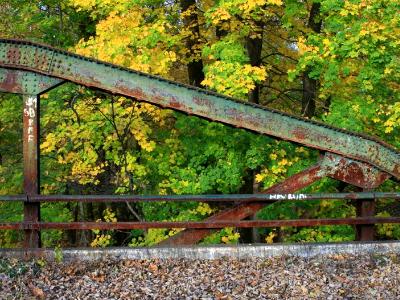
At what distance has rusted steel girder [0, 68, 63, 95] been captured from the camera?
287 inches

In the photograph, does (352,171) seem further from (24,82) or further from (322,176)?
(24,82)

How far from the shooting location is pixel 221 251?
24.0ft

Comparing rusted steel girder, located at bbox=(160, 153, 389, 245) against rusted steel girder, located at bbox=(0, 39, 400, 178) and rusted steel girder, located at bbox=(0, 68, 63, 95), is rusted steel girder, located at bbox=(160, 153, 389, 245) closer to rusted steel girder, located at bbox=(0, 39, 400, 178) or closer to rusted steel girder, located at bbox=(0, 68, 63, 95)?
rusted steel girder, located at bbox=(0, 39, 400, 178)

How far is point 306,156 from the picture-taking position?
10.8m

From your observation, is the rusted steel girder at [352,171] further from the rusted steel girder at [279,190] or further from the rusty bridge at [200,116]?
the rusted steel girder at [279,190]

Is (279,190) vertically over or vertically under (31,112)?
under

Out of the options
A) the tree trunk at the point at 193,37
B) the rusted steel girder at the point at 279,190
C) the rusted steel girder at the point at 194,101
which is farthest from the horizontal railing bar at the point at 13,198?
the tree trunk at the point at 193,37

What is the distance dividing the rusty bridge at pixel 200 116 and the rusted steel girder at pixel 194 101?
14 mm

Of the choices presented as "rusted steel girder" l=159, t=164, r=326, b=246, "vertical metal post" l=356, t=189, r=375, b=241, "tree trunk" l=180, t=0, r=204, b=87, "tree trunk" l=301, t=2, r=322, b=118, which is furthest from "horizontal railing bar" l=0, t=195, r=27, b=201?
"tree trunk" l=301, t=2, r=322, b=118

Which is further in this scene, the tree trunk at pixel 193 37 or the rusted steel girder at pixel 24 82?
the tree trunk at pixel 193 37

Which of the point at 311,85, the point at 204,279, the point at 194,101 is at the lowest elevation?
the point at 204,279

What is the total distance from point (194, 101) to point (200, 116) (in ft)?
0.76

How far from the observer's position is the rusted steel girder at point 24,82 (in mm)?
7301

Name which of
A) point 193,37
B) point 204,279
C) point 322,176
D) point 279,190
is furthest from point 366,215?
point 193,37
